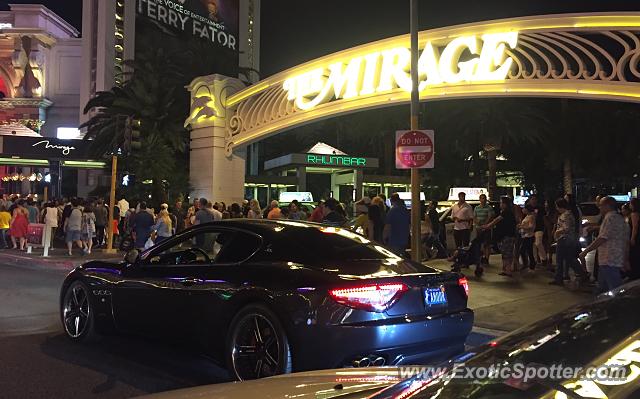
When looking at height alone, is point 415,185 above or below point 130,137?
below

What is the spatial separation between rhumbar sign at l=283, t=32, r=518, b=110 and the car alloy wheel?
10.8 m

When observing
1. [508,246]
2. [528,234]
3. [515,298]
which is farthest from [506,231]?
[515,298]

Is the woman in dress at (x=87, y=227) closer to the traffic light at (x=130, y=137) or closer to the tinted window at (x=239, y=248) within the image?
the traffic light at (x=130, y=137)

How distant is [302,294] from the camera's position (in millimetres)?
4891

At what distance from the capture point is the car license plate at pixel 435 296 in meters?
5.10

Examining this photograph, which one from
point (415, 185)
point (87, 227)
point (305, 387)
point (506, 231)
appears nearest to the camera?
point (305, 387)

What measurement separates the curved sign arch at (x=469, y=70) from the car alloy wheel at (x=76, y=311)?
10.9m

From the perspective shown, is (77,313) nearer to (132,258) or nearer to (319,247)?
(132,258)

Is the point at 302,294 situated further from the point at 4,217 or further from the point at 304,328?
the point at 4,217

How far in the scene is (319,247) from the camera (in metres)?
5.60

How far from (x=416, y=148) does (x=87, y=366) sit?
6.70m

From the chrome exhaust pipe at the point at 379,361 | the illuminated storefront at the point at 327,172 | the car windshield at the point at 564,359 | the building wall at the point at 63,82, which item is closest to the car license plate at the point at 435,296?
the chrome exhaust pipe at the point at 379,361

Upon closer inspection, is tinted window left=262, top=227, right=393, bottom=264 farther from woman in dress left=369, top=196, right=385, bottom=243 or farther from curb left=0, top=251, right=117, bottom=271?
curb left=0, top=251, right=117, bottom=271

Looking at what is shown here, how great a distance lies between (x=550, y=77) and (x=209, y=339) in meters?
11.2
